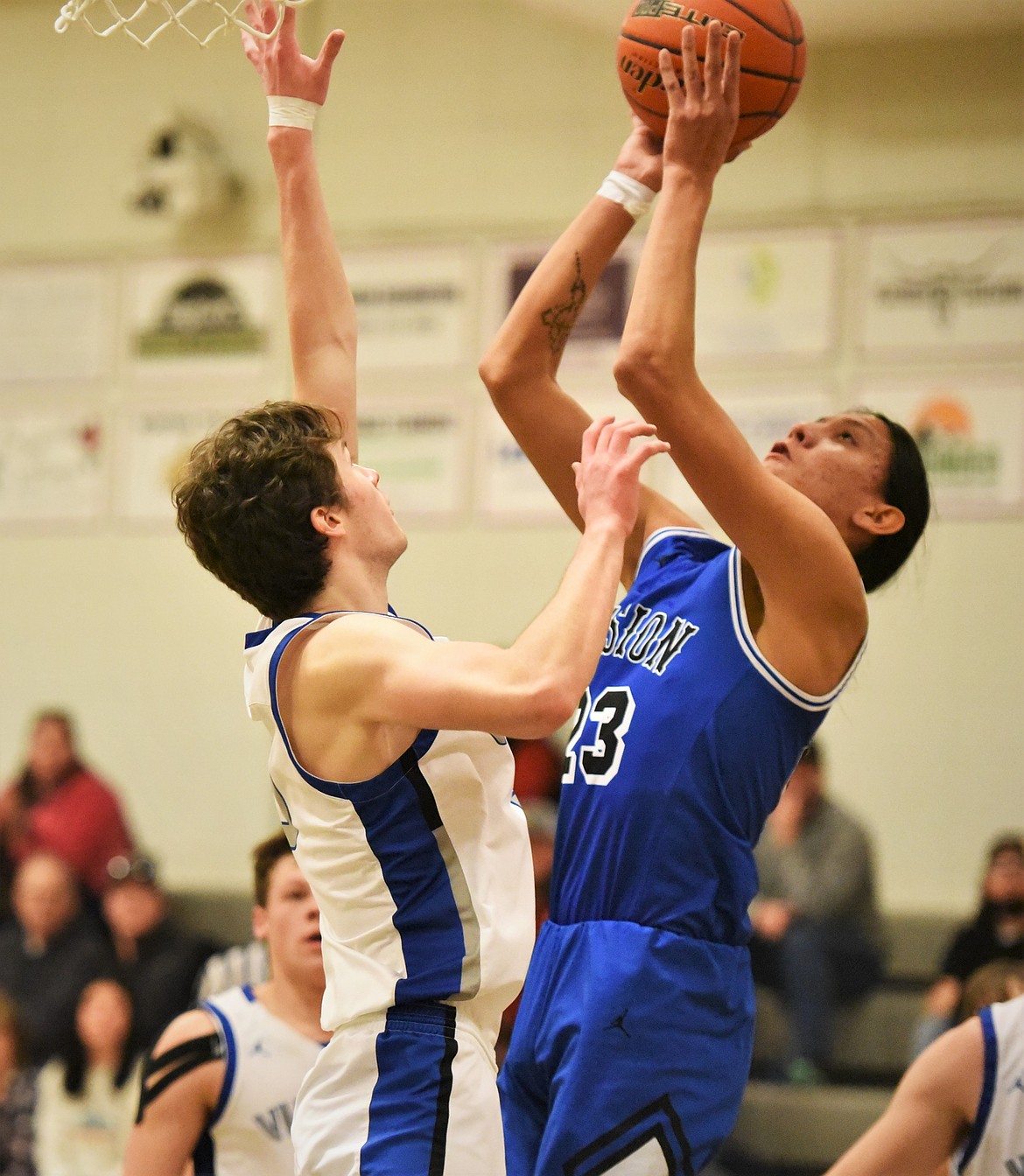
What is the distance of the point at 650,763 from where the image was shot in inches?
109

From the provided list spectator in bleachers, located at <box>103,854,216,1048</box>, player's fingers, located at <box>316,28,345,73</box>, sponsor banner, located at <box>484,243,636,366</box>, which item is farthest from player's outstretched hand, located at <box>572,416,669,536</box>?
spectator in bleachers, located at <box>103,854,216,1048</box>

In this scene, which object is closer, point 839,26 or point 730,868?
point 730,868

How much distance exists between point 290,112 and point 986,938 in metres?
5.50

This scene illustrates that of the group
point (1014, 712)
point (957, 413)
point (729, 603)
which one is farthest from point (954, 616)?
point (729, 603)

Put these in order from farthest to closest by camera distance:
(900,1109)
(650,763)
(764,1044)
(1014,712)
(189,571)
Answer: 1. (189,571)
2. (1014,712)
3. (764,1044)
4. (900,1109)
5. (650,763)

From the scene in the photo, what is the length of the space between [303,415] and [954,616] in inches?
243

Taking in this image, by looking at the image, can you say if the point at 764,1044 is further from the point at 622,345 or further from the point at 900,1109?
the point at 622,345

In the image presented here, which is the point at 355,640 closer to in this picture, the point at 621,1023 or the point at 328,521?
the point at 328,521

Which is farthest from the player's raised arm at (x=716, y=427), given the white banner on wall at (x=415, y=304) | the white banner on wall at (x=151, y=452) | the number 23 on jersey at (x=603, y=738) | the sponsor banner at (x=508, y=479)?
the white banner on wall at (x=151, y=452)

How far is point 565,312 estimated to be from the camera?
3225 mm

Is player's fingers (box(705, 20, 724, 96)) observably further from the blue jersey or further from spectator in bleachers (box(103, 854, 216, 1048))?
spectator in bleachers (box(103, 854, 216, 1048))

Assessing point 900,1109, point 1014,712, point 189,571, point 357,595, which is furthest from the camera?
point 189,571

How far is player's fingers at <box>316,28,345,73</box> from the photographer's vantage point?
9.97ft

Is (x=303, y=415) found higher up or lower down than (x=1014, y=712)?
higher up
